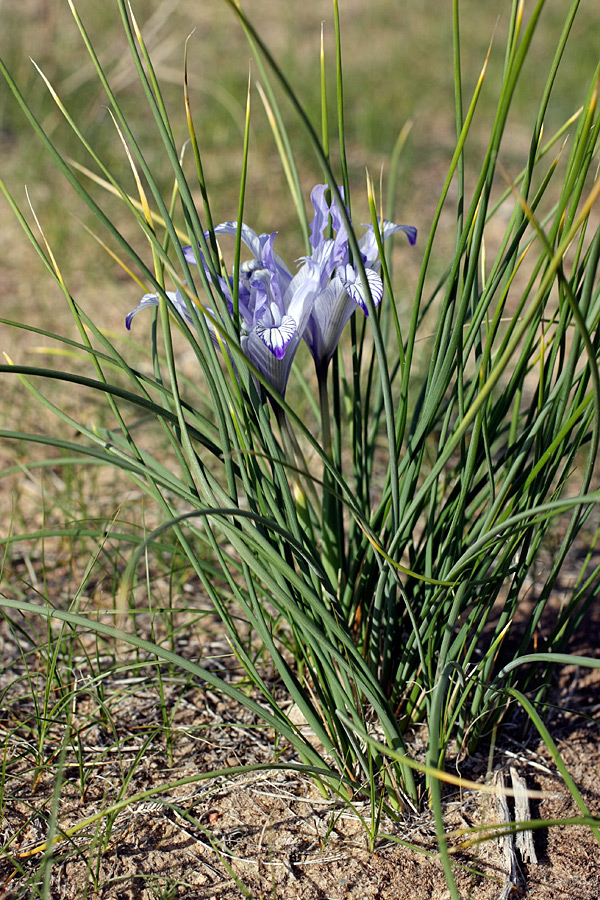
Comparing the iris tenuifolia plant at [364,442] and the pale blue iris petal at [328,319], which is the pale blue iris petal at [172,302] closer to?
the iris tenuifolia plant at [364,442]

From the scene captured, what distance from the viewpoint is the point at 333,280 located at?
0.83 metres

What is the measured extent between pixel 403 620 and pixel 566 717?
1.11 feet

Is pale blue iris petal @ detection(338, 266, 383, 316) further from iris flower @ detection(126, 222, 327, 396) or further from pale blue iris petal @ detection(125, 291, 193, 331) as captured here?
pale blue iris petal @ detection(125, 291, 193, 331)

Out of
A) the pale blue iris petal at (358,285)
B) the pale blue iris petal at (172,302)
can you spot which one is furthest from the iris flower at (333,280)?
the pale blue iris petal at (172,302)

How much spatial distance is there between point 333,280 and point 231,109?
2.46 metres

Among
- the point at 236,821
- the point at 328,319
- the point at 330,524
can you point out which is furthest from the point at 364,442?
the point at 236,821

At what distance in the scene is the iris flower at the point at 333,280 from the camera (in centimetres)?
82

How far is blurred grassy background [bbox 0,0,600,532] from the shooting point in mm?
2539

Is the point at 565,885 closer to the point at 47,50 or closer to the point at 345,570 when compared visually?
the point at 345,570

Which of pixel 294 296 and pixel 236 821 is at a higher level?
pixel 294 296

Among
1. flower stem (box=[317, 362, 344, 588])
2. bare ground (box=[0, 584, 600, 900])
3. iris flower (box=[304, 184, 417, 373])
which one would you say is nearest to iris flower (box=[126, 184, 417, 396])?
iris flower (box=[304, 184, 417, 373])

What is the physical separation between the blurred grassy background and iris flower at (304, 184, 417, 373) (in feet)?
3.88

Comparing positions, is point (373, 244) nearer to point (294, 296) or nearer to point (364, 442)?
point (294, 296)

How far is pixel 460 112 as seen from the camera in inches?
31.8
